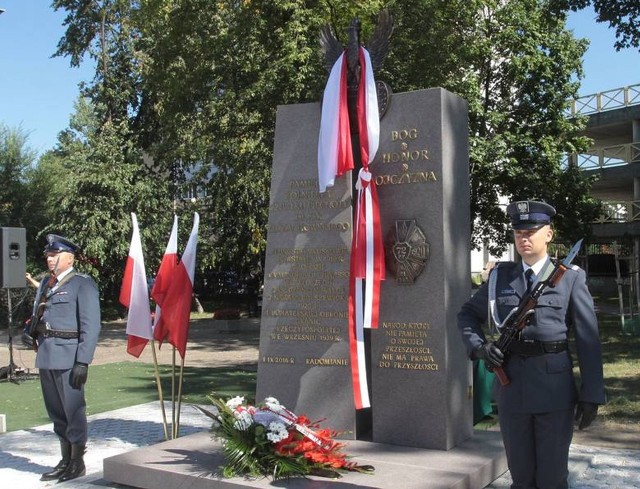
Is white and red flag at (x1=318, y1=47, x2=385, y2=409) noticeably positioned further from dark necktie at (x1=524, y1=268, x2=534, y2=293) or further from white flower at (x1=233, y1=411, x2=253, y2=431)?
dark necktie at (x1=524, y1=268, x2=534, y2=293)

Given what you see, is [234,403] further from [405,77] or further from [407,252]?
[405,77]

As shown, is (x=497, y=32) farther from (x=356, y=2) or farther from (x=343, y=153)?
(x=343, y=153)

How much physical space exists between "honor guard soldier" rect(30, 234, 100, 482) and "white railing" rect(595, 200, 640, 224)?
26292 mm

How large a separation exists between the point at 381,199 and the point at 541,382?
2.96 meters

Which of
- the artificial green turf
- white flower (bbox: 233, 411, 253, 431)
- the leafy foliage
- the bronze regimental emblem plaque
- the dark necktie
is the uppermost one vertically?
the leafy foliage

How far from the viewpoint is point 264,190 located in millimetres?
24312

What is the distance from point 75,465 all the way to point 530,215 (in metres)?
4.69

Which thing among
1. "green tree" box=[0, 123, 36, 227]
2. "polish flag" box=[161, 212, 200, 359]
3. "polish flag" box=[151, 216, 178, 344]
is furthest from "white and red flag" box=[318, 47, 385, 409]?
"green tree" box=[0, 123, 36, 227]

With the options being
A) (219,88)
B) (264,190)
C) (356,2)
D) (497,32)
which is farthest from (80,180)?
(497,32)

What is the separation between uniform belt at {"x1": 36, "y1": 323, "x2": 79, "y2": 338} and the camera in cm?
657

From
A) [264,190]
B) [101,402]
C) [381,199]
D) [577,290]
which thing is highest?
[264,190]

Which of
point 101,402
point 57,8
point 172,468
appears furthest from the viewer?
point 57,8

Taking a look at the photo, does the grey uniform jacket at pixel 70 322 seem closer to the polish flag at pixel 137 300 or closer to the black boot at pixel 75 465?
the polish flag at pixel 137 300

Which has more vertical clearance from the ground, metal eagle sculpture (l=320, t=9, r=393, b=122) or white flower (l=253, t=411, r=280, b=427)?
metal eagle sculpture (l=320, t=9, r=393, b=122)
